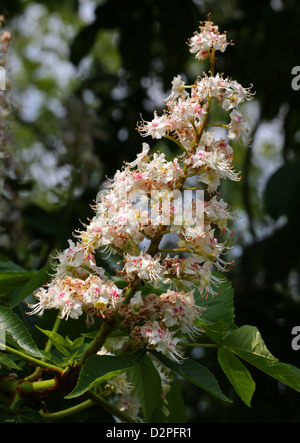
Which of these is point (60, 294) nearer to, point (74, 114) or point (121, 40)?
point (121, 40)

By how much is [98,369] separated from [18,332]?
202 millimetres

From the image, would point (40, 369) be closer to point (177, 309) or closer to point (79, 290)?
point (79, 290)

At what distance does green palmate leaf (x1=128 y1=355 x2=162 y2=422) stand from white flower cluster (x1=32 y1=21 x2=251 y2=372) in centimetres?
11

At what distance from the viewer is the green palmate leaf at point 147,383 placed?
144 centimetres

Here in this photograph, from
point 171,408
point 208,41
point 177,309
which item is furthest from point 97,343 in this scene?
point 208,41

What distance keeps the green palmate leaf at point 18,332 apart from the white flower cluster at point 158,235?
10 centimetres

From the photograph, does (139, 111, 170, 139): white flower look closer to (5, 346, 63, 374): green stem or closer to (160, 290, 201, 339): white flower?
(160, 290, 201, 339): white flower

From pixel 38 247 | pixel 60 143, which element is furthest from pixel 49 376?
pixel 60 143

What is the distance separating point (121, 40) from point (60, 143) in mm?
1010

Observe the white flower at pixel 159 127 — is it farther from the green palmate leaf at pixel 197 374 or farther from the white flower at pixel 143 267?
the green palmate leaf at pixel 197 374

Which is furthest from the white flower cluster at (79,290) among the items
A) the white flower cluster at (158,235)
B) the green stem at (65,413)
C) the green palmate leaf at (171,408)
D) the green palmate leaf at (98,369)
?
the green palmate leaf at (171,408)

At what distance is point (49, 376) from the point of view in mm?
1565

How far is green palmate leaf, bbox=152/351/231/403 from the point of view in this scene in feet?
4.12

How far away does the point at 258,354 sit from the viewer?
1.36 m
